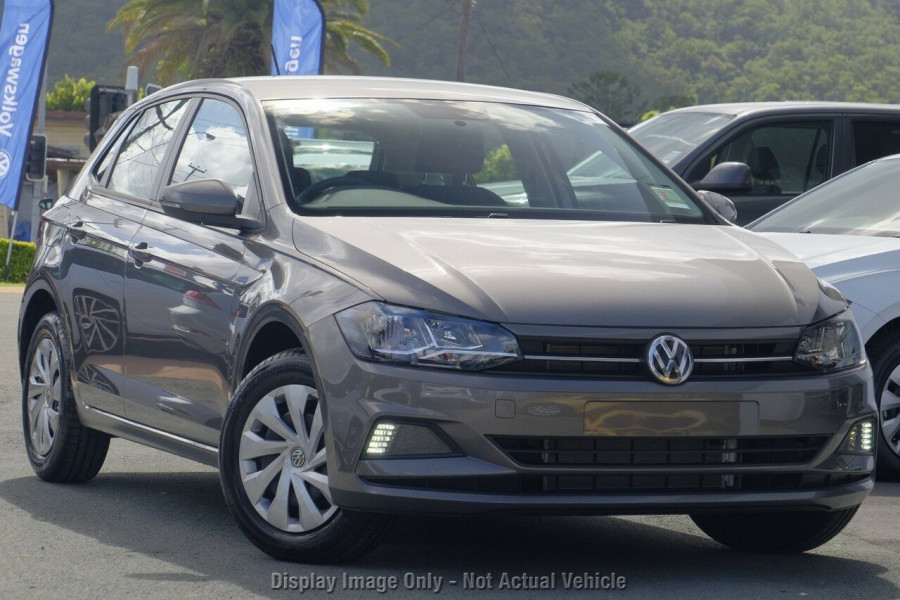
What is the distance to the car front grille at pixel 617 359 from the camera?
15.7 feet

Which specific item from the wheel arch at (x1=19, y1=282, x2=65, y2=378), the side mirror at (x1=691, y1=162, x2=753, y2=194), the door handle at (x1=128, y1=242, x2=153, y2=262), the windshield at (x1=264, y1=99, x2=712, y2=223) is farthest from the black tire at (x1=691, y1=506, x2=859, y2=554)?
the side mirror at (x1=691, y1=162, x2=753, y2=194)

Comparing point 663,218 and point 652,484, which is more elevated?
point 663,218

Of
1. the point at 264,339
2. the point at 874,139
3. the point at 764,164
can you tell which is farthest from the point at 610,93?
the point at 264,339

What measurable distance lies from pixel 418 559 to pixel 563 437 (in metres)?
0.89

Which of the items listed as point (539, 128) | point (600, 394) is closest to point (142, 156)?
point (539, 128)

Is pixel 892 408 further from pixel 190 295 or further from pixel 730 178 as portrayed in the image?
pixel 190 295

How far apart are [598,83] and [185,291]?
267 ft

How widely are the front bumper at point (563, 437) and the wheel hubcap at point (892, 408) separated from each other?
9.46 feet

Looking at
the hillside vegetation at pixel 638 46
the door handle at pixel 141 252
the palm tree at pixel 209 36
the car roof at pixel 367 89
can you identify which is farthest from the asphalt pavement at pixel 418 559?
the hillside vegetation at pixel 638 46

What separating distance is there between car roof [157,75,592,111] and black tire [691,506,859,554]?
1950mm

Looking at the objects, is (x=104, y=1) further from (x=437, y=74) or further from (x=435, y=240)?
(x=435, y=240)

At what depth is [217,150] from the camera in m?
6.45

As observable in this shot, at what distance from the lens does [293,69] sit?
27203mm

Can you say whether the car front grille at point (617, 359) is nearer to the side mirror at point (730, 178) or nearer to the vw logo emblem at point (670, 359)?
the vw logo emblem at point (670, 359)
